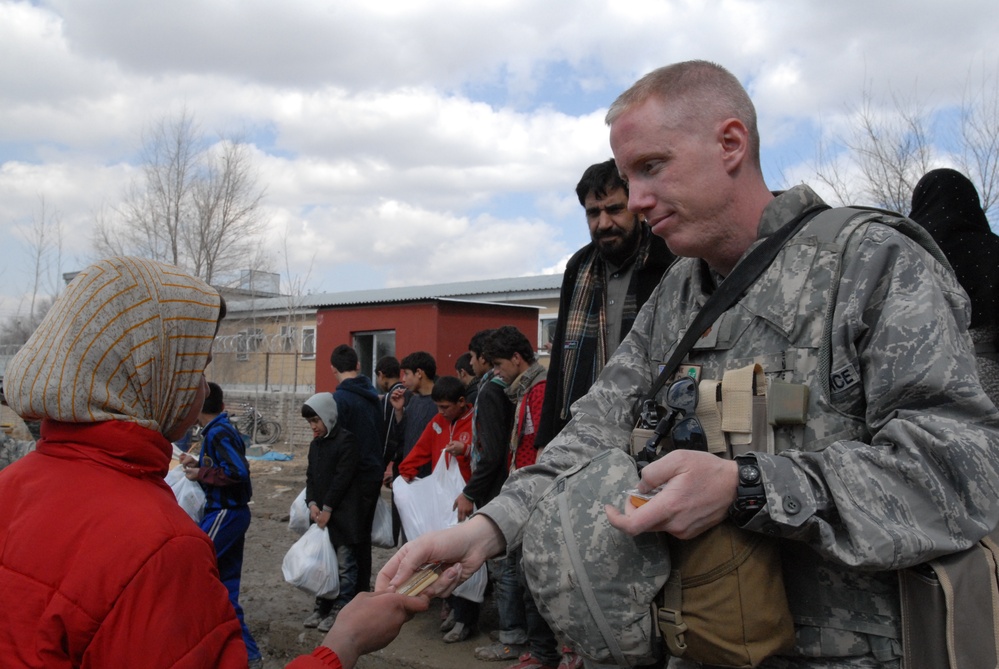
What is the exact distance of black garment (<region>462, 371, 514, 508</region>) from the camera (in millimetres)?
5629

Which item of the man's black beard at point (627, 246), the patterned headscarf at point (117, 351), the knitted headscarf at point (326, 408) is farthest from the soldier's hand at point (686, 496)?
the knitted headscarf at point (326, 408)

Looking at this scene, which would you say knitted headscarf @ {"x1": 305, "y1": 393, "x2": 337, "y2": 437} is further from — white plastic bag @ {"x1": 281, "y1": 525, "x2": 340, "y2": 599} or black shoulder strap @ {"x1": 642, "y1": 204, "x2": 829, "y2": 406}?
black shoulder strap @ {"x1": 642, "y1": 204, "x2": 829, "y2": 406}

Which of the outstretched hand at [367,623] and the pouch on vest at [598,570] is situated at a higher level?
the pouch on vest at [598,570]

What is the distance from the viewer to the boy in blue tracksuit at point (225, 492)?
5.39 metres

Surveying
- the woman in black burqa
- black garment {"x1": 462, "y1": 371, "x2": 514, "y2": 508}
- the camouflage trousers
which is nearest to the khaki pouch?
the camouflage trousers

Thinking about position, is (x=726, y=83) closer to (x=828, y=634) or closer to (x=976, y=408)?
(x=976, y=408)

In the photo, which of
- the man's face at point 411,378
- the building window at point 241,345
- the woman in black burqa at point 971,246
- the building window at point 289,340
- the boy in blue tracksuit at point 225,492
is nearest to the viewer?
the woman in black burqa at point 971,246

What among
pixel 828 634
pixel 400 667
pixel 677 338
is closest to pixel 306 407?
pixel 400 667

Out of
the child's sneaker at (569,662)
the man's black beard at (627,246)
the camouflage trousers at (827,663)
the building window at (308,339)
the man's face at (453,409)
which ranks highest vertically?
the man's black beard at (627,246)

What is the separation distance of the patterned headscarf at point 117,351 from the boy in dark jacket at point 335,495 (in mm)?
4464

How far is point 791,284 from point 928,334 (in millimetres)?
310

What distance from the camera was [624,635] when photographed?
154 centimetres

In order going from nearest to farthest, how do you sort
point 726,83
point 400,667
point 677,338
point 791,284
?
point 791,284 < point 726,83 < point 677,338 < point 400,667

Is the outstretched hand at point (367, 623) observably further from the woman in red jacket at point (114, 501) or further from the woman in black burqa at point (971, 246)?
the woman in black burqa at point (971, 246)
